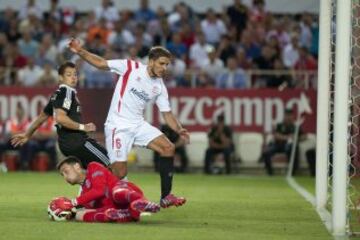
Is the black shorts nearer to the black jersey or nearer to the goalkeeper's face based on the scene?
the black jersey

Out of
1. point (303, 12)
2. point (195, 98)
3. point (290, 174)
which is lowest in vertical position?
point (290, 174)

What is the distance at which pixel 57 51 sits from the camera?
2673 cm

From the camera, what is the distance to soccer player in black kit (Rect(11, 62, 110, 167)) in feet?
43.9

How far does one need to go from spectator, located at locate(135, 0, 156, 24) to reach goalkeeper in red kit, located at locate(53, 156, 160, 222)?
15.8 metres

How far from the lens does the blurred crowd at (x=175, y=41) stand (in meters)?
26.2

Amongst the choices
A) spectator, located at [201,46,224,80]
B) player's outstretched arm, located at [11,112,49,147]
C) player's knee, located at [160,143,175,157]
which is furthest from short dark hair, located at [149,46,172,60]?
spectator, located at [201,46,224,80]

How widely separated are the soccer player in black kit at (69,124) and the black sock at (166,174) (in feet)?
2.29

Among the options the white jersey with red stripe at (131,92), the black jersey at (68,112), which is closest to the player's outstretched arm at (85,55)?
the white jersey with red stripe at (131,92)

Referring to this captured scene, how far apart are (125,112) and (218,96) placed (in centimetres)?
1236

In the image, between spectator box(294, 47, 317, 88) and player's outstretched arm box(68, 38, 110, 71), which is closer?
player's outstretched arm box(68, 38, 110, 71)

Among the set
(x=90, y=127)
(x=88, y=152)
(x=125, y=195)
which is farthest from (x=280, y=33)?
(x=125, y=195)

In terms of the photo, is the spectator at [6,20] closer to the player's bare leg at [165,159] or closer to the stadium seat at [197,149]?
the stadium seat at [197,149]

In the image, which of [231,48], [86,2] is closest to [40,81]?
[86,2]

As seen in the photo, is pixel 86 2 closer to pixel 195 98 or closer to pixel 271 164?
pixel 195 98
